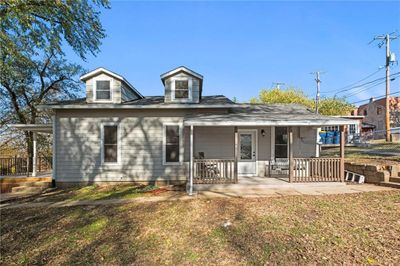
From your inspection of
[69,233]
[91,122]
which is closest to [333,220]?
[69,233]

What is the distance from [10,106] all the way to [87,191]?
12.7 metres

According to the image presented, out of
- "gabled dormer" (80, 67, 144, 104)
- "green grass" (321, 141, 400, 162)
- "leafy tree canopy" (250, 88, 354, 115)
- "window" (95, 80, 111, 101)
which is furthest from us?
"leafy tree canopy" (250, 88, 354, 115)

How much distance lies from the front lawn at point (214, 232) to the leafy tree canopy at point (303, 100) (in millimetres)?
31840

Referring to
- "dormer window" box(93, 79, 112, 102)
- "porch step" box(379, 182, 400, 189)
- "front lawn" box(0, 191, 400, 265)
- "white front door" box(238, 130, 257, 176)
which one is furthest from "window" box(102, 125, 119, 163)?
"porch step" box(379, 182, 400, 189)

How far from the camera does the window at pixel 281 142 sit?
11.5 metres

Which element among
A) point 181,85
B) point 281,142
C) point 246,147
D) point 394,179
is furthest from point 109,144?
point 394,179

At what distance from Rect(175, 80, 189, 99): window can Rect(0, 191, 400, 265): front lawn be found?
5301mm

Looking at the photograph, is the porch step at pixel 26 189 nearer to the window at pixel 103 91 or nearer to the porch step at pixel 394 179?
the window at pixel 103 91

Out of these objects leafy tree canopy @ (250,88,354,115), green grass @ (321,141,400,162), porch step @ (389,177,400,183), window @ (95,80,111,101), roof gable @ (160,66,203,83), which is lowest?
porch step @ (389,177,400,183)

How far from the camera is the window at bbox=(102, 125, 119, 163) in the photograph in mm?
11078

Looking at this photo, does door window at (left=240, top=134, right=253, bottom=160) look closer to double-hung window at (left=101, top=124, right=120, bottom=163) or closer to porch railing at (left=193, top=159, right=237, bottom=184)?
porch railing at (left=193, top=159, right=237, bottom=184)

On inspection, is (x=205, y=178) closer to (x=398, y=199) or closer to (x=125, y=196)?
(x=125, y=196)

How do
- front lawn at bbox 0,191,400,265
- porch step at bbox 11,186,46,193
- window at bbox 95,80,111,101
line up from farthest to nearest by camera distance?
window at bbox 95,80,111,101
porch step at bbox 11,186,46,193
front lawn at bbox 0,191,400,265

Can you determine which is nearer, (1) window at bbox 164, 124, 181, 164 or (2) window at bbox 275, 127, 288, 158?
(1) window at bbox 164, 124, 181, 164
